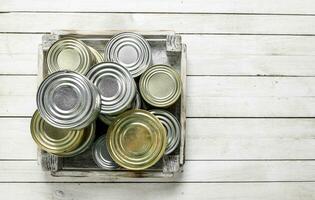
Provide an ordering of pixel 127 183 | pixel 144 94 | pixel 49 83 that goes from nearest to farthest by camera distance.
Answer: pixel 49 83, pixel 144 94, pixel 127 183

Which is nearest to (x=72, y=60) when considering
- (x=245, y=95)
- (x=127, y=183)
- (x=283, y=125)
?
(x=127, y=183)

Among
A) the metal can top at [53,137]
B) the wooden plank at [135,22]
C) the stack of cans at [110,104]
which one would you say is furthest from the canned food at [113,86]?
the wooden plank at [135,22]

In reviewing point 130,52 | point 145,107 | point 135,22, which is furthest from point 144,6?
point 145,107

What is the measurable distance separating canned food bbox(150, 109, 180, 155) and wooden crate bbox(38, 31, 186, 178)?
2cm

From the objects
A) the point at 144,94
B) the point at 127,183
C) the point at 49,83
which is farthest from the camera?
the point at 127,183

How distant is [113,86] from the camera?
1219mm

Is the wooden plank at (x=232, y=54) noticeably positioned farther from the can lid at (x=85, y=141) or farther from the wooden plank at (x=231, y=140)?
the can lid at (x=85, y=141)

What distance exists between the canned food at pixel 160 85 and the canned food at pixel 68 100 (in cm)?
20

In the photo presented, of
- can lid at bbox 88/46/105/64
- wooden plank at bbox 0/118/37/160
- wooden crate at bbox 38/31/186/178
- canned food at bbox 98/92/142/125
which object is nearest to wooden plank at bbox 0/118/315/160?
wooden plank at bbox 0/118/37/160

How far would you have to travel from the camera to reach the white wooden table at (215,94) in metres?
1.45

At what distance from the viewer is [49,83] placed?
3.76ft

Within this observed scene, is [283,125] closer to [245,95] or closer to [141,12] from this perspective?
[245,95]

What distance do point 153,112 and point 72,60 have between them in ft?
0.94

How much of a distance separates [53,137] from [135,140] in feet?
0.78
